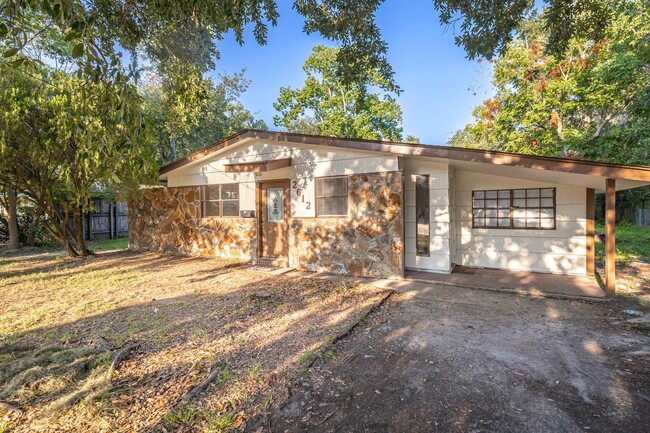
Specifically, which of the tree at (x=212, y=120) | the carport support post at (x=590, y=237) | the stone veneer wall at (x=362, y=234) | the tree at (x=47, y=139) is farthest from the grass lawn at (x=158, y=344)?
the tree at (x=212, y=120)

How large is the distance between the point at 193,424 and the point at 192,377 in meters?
0.68

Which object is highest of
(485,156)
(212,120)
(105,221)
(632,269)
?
(212,120)

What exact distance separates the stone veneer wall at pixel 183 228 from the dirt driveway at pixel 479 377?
552 cm

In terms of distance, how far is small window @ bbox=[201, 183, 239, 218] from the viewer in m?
9.02

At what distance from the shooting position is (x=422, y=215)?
695 centimetres

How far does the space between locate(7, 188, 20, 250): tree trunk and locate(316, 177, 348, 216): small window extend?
11.7m

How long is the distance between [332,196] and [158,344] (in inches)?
184

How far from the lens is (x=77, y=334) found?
3.88 m

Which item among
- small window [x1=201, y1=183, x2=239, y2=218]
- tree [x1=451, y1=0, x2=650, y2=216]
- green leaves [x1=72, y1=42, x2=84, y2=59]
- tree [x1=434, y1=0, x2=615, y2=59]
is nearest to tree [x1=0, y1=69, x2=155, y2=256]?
small window [x1=201, y1=183, x2=239, y2=218]

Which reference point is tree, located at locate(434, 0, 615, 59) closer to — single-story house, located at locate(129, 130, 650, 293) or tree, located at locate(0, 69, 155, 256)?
single-story house, located at locate(129, 130, 650, 293)

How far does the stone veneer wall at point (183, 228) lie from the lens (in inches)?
352

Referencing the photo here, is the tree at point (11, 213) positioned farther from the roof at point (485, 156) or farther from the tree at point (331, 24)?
the roof at point (485, 156)

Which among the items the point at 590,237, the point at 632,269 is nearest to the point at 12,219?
the point at 590,237

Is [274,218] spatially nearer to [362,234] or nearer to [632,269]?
[362,234]
